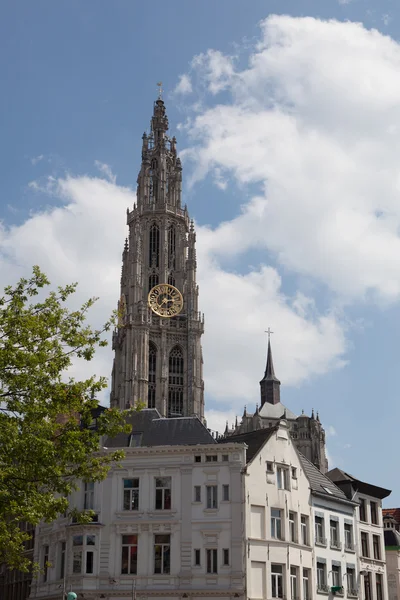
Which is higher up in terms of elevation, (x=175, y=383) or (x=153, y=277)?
(x=153, y=277)

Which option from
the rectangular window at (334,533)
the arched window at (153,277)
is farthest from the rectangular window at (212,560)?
the arched window at (153,277)

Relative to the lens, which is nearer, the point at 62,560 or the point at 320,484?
the point at 62,560

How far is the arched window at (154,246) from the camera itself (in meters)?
149

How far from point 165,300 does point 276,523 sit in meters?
97.6

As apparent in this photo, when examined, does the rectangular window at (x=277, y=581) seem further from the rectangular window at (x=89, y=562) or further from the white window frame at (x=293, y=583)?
the rectangular window at (x=89, y=562)

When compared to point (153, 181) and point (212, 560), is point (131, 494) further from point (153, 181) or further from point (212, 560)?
point (153, 181)

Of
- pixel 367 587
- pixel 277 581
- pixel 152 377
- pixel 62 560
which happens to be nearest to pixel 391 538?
pixel 367 587

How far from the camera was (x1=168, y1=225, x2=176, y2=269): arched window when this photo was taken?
150 meters

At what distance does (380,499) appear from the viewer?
2304 inches

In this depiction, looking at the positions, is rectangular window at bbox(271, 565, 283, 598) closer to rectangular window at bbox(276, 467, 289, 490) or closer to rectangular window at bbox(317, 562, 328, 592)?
rectangular window at bbox(317, 562, 328, 592)

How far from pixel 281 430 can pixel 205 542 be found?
8.25 meters

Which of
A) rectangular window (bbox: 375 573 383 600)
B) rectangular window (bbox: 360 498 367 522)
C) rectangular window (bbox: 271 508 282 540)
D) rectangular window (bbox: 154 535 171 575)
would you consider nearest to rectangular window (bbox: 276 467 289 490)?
rectangular window (bbox: 271 508 282 540)

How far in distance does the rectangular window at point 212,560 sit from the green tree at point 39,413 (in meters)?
16.8

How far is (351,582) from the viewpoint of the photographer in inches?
2072
